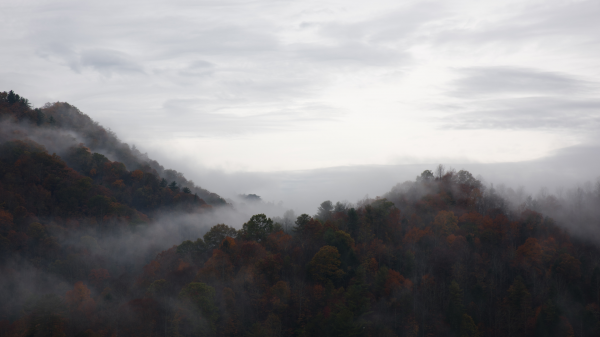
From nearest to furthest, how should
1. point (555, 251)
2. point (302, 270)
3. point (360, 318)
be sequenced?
1. point (360, 318)
2. point (302, 270)
3. point (555, 251)

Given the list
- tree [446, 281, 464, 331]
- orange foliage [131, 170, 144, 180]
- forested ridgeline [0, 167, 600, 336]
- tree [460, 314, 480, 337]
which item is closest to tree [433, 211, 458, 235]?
forested ridgeline [0, 167, 600, 336]

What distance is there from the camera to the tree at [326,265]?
243 ft

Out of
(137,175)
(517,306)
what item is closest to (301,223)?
(517,306)

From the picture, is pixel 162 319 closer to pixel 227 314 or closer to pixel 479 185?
pixel 227 314

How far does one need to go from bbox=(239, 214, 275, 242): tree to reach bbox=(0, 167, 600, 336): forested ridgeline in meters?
0.23

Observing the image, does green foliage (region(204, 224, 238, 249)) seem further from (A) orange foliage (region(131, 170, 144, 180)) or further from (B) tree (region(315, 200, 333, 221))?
(A) orange foliage (region(131, 170, 144, 180))

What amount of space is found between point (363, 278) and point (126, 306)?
4092 centimetres

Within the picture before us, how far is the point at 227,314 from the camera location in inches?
2618

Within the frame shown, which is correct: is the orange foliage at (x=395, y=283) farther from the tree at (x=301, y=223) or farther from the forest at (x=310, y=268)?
the tree at (x=301, y=223)

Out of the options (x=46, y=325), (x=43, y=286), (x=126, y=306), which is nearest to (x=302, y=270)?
(x=126, y=306)

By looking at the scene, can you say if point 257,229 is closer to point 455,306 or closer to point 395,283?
point 395,283

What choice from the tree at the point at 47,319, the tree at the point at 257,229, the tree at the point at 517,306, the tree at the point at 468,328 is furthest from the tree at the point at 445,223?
the tree at the point at 47,319

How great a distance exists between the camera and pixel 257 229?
89.7m

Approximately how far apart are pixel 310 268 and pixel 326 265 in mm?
3189
